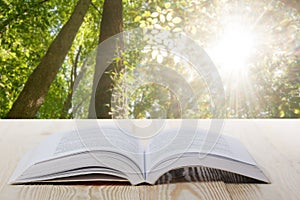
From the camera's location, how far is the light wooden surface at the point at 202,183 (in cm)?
75

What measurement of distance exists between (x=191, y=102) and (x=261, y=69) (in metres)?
2.82

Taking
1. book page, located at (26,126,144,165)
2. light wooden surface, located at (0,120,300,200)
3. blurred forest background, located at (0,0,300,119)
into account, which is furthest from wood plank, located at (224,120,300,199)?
blurred forest background, located at (0,0,300,119)

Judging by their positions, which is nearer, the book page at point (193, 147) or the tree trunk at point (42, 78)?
the book page at point (193, 147)

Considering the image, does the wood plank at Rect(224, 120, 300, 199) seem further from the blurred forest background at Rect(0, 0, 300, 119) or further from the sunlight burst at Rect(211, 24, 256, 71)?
the sunlight burst at Rect(211, 24, 256, 71)

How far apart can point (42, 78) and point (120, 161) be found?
8.82 feet

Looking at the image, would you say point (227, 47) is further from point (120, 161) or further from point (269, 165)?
point (120, 161)

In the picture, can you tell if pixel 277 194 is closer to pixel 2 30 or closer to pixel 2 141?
pixel 2 141

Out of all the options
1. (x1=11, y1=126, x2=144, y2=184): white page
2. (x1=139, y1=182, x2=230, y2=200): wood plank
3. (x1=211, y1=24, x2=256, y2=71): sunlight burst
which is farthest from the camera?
(x1=211, y1=24, x2=256, y2=71): sunlight burst

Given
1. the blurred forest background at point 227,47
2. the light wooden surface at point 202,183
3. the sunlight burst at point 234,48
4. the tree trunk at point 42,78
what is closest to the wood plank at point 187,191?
the light wooden surface at point 202,183

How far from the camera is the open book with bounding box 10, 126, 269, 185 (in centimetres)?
81

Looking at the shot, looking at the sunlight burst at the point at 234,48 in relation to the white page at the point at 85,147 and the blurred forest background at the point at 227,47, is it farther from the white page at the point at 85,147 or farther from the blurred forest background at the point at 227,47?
the white page at the point at 85,147

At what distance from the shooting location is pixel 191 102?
129 centimetres

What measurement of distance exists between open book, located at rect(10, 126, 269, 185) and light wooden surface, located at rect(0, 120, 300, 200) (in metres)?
0.03

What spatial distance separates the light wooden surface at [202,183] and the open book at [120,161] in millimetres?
27
